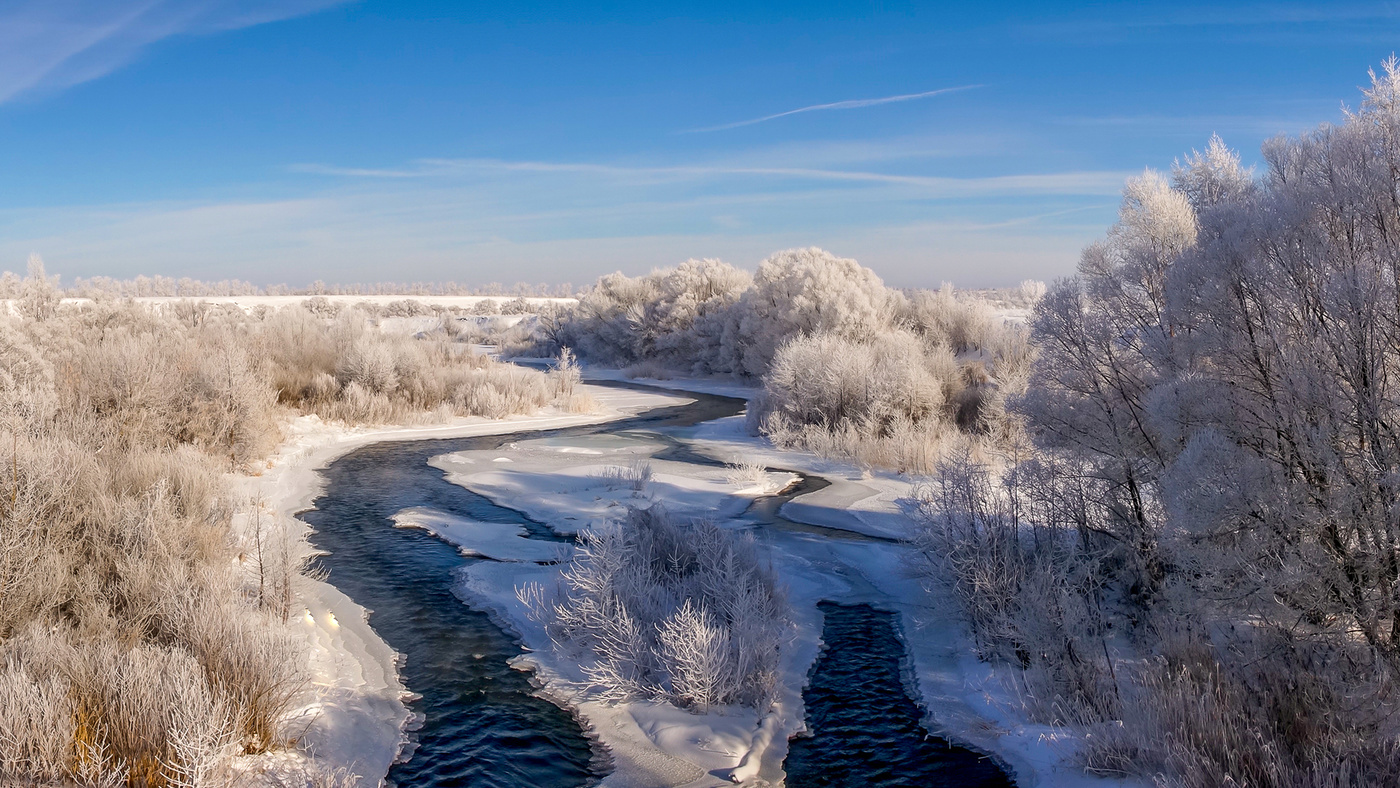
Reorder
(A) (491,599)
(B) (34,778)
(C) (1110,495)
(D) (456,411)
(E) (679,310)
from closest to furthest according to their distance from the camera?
1. (B) (34,778)
2. (C) (1110,495)
3. (A) (491,599)
4. (D) (456,411)
5. (E) (679,310)

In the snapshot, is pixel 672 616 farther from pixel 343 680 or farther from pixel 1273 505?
pixel 1273 505

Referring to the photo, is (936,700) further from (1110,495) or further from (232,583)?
(232,583)

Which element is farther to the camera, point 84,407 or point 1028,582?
point 84,407

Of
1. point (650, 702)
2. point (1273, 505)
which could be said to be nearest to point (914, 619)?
point (650, 702)

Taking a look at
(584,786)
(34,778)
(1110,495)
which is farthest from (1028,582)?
(34,778)

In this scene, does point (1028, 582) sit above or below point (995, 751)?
above
